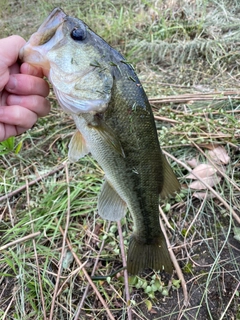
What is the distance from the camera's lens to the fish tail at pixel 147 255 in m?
1.85

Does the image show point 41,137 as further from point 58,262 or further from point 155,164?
point 155,164

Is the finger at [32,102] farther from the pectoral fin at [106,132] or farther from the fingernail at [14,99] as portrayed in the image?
the pectoral fin at [106,132]

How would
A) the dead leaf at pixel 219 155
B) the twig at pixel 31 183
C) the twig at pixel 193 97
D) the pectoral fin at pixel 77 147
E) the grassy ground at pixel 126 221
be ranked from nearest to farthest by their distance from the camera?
the pectoral fin at pixel 77 147 → the grassy ground at pixel 126 221 → the dead leaf at pixel 219 155 → the twig at pixel 31 183 → the twig at pixel 193 97

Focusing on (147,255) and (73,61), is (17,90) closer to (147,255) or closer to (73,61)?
(73,61)

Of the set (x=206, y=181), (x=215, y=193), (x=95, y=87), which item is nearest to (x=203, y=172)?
(x=206, y=181)

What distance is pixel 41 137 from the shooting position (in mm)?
3031

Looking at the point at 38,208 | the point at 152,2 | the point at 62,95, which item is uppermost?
the point at 62,95

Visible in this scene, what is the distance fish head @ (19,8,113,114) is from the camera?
140 cm

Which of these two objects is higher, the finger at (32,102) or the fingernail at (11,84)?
the fingernail at (11,84)

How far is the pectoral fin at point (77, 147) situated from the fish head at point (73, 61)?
15cm

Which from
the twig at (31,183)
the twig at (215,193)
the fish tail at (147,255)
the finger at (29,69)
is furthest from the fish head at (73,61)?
the twig at (31,183)

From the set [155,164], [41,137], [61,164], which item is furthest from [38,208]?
[155,164]

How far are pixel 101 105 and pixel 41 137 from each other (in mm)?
1717

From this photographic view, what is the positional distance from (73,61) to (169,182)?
2.25 feet
